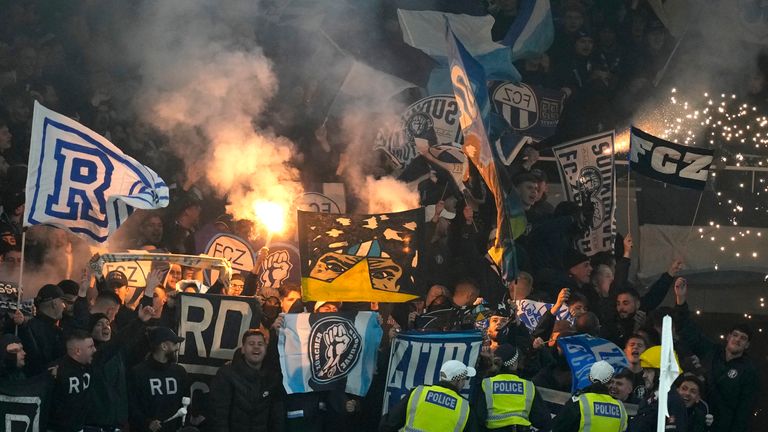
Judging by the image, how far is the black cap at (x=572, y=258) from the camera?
41.5ft

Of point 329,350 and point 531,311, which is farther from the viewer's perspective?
point 531,311

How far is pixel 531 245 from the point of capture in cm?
1283

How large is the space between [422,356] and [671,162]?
3.72 metres

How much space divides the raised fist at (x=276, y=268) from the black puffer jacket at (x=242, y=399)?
2.57 m

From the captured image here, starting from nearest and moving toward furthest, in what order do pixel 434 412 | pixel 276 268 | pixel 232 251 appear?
pixel 434 412
pixel 232 251
pixel 276 268

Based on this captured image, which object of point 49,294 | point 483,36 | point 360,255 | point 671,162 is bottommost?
point 49,294

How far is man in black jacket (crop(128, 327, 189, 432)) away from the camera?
932 cm

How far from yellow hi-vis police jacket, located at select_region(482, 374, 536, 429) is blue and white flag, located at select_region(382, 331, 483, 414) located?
2.86ft

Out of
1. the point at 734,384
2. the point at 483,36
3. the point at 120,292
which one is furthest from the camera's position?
the point at 483,36

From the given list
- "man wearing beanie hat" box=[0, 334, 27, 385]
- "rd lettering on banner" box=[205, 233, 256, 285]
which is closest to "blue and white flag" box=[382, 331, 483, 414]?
"rd lettering on banner" box=[205, 233, 256, 285]

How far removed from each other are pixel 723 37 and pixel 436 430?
9.06 meters

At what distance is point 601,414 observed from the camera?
28.7 feet

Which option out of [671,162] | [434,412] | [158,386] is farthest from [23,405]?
[671,162]

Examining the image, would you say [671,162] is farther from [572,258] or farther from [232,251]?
[232,251]
